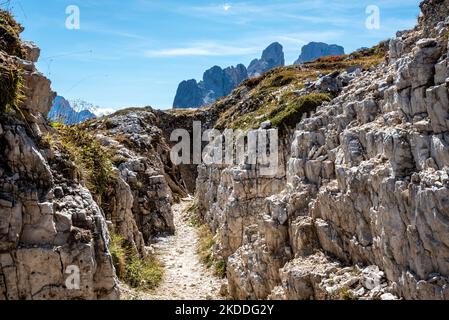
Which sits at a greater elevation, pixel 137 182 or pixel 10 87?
pixel 10 87

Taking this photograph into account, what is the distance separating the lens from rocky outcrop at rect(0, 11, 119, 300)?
1154cm

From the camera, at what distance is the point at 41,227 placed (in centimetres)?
1197

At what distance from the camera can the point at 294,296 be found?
18.7m

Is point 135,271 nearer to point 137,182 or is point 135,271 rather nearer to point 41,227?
point 41,227

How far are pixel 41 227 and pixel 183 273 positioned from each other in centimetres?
1812

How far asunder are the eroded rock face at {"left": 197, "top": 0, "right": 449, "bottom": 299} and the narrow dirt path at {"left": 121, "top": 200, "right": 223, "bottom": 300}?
244 cm

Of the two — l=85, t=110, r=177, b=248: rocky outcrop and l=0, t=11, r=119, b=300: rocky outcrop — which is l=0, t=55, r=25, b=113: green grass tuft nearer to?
l=0, t=11, r=119, b=300: rocky outcrop

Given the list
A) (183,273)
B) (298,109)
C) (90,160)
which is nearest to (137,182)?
(183,273)

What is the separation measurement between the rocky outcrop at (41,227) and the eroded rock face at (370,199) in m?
9.58

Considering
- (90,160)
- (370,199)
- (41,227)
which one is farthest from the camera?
(90,160)

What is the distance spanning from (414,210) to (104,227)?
10424mm

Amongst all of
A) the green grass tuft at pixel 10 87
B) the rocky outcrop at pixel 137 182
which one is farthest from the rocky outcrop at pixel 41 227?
the rocky outcrop at pixel 137 182

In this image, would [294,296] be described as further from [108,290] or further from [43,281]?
[43,281]
